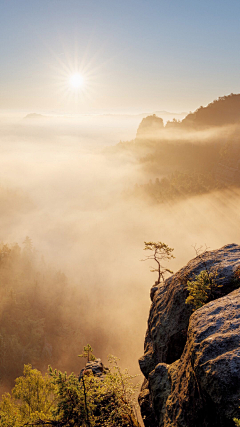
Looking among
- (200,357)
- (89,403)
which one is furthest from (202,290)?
(89,403)

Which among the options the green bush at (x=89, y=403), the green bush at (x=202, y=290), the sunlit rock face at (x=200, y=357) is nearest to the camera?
the sunlit rock face at (x=200, y=357)

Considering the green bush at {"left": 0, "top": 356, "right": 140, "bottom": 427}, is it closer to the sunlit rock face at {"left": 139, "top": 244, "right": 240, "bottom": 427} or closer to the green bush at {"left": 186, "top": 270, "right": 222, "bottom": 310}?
the sunlit rock face at {"left": 139, "top": 244, "right": 240, "bottom": 427}

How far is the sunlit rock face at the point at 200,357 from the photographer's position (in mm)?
8531

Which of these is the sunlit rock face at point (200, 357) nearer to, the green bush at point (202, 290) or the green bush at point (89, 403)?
the green bush at point (202, 290)

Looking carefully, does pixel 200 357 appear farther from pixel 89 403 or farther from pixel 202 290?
pixel 89 403

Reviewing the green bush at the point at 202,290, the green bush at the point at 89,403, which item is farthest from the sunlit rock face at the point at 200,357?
the green bush at the point at 89,403

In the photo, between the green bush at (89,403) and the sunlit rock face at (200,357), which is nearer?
the sunlit rock face at (200,357)

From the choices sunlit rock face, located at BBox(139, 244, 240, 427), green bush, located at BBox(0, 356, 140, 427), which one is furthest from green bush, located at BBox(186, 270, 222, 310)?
green bush, located at BBox(0, 356, 140, 427)

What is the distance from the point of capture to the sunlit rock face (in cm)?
853

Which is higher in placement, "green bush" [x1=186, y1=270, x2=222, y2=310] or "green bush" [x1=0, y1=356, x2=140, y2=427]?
"green bush" [x1=186, y1=270, x2=222, y2=310]

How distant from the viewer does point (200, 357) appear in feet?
31.8

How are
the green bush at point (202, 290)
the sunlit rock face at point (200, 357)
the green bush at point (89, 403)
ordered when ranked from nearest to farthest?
A: the sunlit rock face at point (200, 357) < the green bush at point (89, 403) < the green bush at point (202, 290)

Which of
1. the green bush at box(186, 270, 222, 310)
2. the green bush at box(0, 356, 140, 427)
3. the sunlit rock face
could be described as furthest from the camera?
the green bush at box(186, 270, 222, 310)

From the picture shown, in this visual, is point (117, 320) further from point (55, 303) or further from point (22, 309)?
point (22, 309)
